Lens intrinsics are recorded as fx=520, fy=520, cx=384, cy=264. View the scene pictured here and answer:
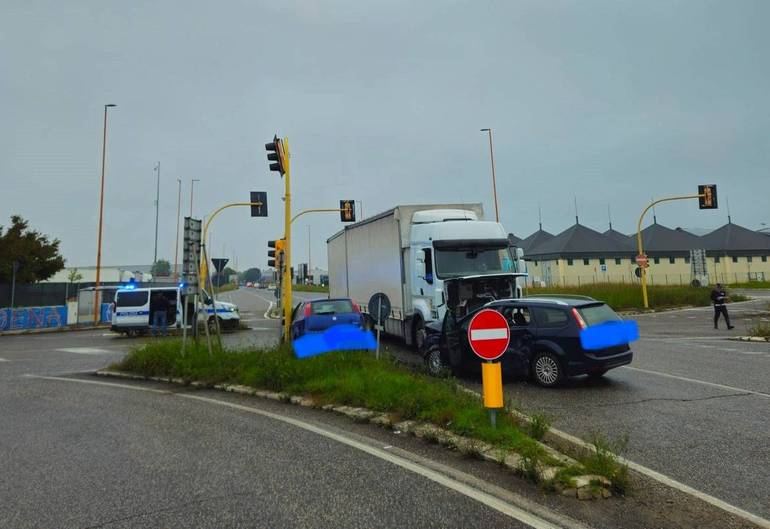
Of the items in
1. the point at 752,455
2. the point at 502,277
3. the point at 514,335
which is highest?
the point at 502,277

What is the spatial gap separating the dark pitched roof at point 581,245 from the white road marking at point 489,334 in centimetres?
6666

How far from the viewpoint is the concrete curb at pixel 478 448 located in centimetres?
424

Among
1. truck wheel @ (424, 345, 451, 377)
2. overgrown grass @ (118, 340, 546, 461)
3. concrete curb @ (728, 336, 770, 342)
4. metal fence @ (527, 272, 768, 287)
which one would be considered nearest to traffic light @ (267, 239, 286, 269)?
overgrown grass @ (118, 340, 546, 461)

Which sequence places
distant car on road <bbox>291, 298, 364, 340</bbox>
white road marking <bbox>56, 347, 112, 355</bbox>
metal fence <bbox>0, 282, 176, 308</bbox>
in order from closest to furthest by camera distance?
distant car on road <bbox>291, 298, 364, 340</bbox> < white road marking <bbox>56, 347, 112, 355</bbox> < metal fence <bbox>0, 282, 176, 308</bbox>

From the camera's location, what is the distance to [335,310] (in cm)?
1375

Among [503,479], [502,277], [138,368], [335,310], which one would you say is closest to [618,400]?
[503,479]

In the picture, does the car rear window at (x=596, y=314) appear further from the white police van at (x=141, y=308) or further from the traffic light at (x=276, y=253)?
the white police van at (x=141, y=308)

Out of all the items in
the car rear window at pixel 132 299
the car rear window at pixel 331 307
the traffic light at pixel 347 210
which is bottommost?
the car rear window at pixel 331 307

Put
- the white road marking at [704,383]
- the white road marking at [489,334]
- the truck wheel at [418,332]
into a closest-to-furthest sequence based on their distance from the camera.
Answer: the white road marking at [489,334] → the white road marking at [704,383] → the truck wheel at [418,332]

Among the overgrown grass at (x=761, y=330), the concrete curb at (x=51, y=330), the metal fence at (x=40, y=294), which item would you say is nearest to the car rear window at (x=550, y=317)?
the overgrown grass at (x=761, y=330)

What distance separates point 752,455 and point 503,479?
2649 millimetres

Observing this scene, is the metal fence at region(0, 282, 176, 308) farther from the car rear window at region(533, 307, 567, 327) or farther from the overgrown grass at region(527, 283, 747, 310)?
the car rear window at region(533, 307, 567, 327)

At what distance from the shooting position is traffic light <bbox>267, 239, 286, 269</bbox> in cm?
1457

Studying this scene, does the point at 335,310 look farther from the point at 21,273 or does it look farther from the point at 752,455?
the point at 21,273
